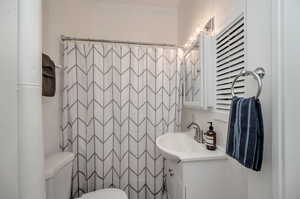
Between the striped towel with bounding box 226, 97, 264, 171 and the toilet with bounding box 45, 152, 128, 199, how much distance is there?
3.45 feet

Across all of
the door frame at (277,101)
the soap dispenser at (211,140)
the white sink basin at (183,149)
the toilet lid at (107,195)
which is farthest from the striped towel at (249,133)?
the toilet lid at (107,195)

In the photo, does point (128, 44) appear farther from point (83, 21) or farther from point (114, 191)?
point (114, 191)

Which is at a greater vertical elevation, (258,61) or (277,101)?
(258,61)

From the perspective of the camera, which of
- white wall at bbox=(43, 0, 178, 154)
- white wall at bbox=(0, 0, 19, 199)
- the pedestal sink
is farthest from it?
white wall at bbox=(43, 0, 178, 154)

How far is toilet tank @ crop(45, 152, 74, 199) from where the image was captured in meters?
1.06

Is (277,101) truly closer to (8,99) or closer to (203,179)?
(203,179)

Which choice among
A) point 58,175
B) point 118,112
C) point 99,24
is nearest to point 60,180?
point 58,175

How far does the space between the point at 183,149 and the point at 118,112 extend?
31.1 inches

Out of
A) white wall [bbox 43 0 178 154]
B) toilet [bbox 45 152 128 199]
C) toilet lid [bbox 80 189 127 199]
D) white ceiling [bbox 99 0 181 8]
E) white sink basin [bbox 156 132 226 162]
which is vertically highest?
white ceiling [bbox 99 0 181 8]

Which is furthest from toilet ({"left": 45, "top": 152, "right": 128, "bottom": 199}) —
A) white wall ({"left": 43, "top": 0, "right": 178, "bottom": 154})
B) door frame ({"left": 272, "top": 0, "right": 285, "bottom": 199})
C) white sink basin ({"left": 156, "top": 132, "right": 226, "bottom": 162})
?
door frame ({"left": 272, "top": 0, "right": 285, "bottom": 199})

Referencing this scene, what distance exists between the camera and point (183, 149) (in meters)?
1.44

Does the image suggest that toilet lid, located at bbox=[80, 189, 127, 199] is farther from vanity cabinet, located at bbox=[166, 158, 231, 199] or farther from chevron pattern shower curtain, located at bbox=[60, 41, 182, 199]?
vanity cabinet, located at bbox=[166, 158, 231, 199]

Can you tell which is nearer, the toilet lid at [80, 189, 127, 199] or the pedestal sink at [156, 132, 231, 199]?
the pedestal sink at [156, 132, 231, 199]

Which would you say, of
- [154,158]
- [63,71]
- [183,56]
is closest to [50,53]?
[63,71]
